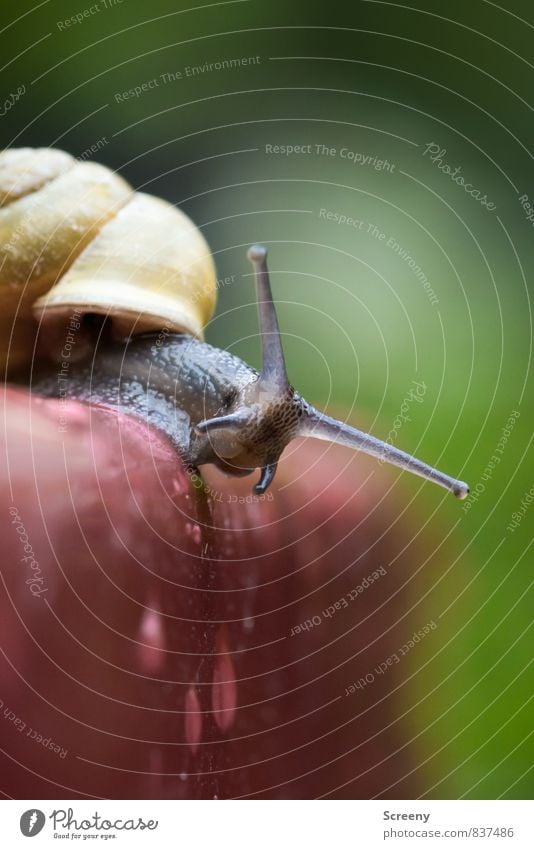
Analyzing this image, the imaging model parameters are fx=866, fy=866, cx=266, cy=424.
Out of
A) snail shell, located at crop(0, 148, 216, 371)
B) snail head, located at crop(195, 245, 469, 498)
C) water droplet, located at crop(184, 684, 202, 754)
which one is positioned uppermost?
snail shell, located at crop(0, 148, 216, 371)

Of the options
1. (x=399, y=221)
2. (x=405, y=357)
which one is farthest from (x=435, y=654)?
(x=399, y=221)

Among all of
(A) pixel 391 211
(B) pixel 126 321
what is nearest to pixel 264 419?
(B) pixel 126 321

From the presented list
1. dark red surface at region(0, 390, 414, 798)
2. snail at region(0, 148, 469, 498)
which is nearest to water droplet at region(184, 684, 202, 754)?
dark red surface at region(0, 390, 414, 798)

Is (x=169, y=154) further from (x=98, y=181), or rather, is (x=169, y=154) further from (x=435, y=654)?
(x=435, y=654)

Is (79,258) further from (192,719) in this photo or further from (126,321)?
(192,719)

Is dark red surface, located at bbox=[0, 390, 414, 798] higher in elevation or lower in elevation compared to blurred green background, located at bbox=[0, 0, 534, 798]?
lower

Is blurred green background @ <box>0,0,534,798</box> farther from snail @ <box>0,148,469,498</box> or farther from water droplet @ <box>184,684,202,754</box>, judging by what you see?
Answer: water droplet @ <box>184,684,202,754</box>

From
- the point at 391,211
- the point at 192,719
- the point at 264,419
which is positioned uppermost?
the point at 391,211
